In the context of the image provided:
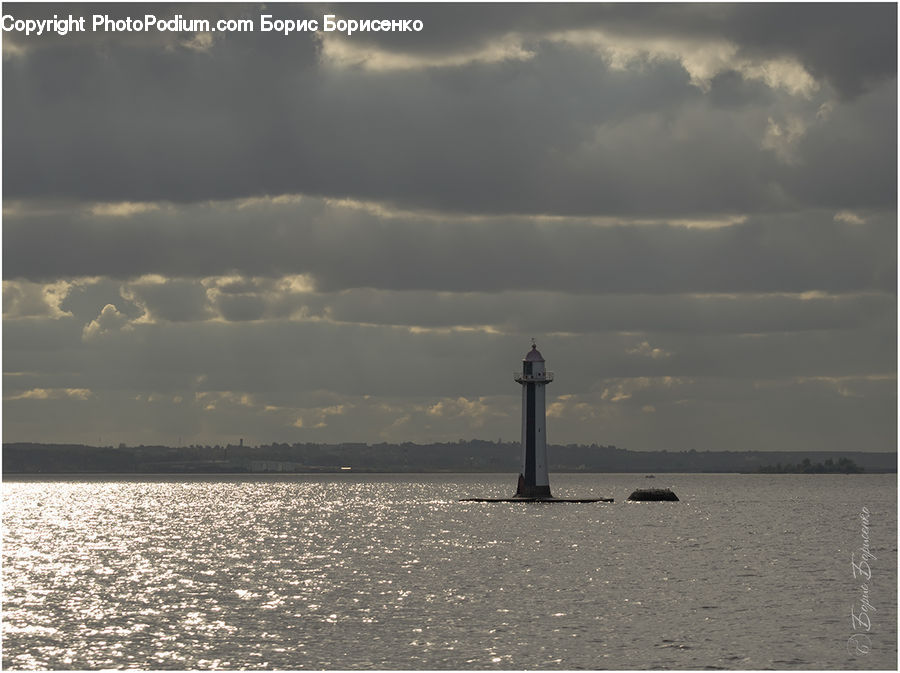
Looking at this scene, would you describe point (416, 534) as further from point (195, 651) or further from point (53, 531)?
point (195, 651)

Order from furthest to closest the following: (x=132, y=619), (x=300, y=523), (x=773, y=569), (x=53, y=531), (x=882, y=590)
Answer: (x=300, y=523) < (x=53, y=531) < (x=773, y=569) < (x=882, y=590) < (x=132, y=619)

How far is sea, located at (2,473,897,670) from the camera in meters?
55.6

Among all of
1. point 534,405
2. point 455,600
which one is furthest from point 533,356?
point 455,600

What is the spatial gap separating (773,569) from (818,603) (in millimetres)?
19672

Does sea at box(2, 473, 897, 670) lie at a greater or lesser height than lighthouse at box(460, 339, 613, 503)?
lesser

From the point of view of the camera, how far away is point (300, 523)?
162 metres

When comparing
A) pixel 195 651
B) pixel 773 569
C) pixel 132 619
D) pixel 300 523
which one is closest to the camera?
pixel 195 651

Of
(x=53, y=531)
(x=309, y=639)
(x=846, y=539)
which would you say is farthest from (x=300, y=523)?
(x=309, y=639)
